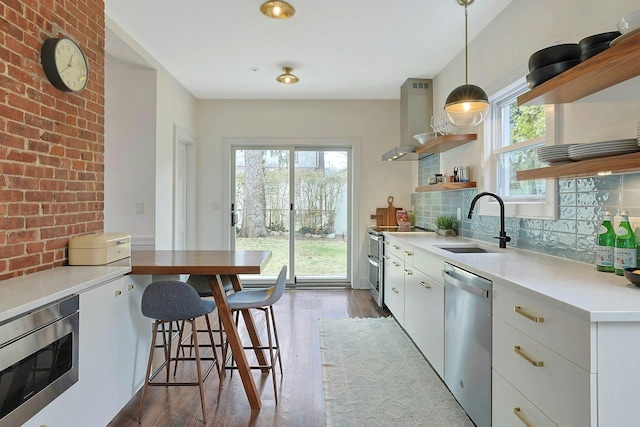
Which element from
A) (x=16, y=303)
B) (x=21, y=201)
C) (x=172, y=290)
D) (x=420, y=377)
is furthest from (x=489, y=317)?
(x=21, y=201)

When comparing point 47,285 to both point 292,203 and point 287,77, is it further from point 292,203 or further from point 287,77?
point 292,203

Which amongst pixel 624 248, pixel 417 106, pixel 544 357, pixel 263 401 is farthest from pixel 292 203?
pixel 544 357

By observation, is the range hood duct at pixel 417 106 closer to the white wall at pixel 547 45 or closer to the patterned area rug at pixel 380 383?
the white wall at pixel 547 45

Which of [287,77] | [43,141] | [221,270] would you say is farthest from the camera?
[287,77]

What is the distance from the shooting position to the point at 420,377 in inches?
104

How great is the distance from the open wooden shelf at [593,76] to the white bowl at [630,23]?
0.16 feet

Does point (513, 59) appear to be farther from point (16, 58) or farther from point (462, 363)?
point (16, 58)

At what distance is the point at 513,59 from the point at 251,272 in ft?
7.78

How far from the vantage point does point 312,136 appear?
17.5ft

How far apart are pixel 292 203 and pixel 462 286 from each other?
11.8ft

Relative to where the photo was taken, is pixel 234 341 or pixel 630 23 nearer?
pixel 630 23

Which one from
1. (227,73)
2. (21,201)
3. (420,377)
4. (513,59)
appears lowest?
(420,377)

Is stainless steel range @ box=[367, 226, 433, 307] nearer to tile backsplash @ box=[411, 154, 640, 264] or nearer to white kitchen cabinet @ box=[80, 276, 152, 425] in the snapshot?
tile backsplash @ box=[411, 154, 640, 264]

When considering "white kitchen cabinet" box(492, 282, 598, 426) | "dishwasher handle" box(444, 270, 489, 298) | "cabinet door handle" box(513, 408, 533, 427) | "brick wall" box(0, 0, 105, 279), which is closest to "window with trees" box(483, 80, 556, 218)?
"dishwasher handle" box(444, 270, 489, 298)
